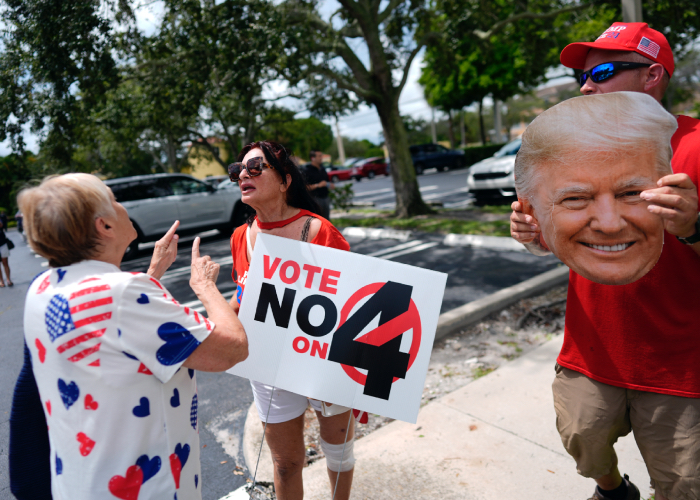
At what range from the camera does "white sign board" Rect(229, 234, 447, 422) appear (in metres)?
1.90

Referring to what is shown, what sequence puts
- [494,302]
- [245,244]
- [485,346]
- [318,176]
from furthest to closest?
1. [318,176]
2. [494,302]
3. [485,346]
4. [245,244]

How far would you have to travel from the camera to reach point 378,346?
1925 mm

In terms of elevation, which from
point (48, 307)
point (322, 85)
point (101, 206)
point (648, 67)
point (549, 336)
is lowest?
point (549, 336)

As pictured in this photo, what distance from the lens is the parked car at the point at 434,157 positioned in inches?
1040

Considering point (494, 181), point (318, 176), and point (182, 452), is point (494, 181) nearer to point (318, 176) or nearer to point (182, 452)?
point (318, 176)

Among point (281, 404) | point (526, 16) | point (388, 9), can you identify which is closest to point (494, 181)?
point (526, 16)

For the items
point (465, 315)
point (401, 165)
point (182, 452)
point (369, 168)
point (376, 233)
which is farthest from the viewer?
point (369, 168)

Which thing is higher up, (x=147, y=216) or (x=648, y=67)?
(x=648, y=67)

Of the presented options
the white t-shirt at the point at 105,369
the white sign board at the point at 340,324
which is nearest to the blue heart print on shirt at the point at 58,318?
the white t-shirt at the point at 105,369

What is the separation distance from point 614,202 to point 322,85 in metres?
12.0

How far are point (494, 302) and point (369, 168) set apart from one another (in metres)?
25.7

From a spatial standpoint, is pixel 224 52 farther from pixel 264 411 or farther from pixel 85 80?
pixel 264 411

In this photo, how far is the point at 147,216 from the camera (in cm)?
1105

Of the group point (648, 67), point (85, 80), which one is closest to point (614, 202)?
point (648, 67)
